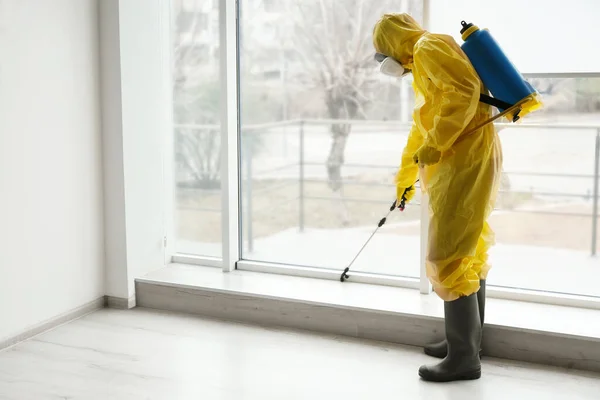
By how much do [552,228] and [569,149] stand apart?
1.71 feet

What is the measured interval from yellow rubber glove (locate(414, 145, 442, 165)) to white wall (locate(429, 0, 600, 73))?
2.75 feet

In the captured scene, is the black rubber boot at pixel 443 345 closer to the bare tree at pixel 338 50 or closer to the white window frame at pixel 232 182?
the white window frame at pixel 232 182

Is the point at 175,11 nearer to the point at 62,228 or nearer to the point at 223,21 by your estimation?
the point at 223,21

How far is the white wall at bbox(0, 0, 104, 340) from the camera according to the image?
295 centimetres

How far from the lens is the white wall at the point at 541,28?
2.94 metres

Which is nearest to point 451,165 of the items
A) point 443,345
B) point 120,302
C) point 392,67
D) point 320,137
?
point 392,67

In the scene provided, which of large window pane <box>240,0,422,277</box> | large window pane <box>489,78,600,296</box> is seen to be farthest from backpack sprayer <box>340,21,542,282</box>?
large window pane <box>489,78,600,296</box>

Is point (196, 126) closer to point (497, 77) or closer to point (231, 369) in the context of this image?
point (231, 369)

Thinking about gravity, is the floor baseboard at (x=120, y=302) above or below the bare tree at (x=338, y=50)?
below

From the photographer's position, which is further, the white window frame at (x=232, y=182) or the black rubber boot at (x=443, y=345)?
the white window frame at (x=232, y=182)

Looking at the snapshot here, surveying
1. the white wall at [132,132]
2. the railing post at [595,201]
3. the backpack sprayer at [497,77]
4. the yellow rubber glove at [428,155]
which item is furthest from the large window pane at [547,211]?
the white wall at [132,132]

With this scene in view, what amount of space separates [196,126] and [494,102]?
1.93 metres

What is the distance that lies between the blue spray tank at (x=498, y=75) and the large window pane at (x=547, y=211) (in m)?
0.98

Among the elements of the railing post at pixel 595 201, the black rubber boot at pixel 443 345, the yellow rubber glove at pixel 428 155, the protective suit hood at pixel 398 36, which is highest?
the protective suit hood at pixel 398 36
